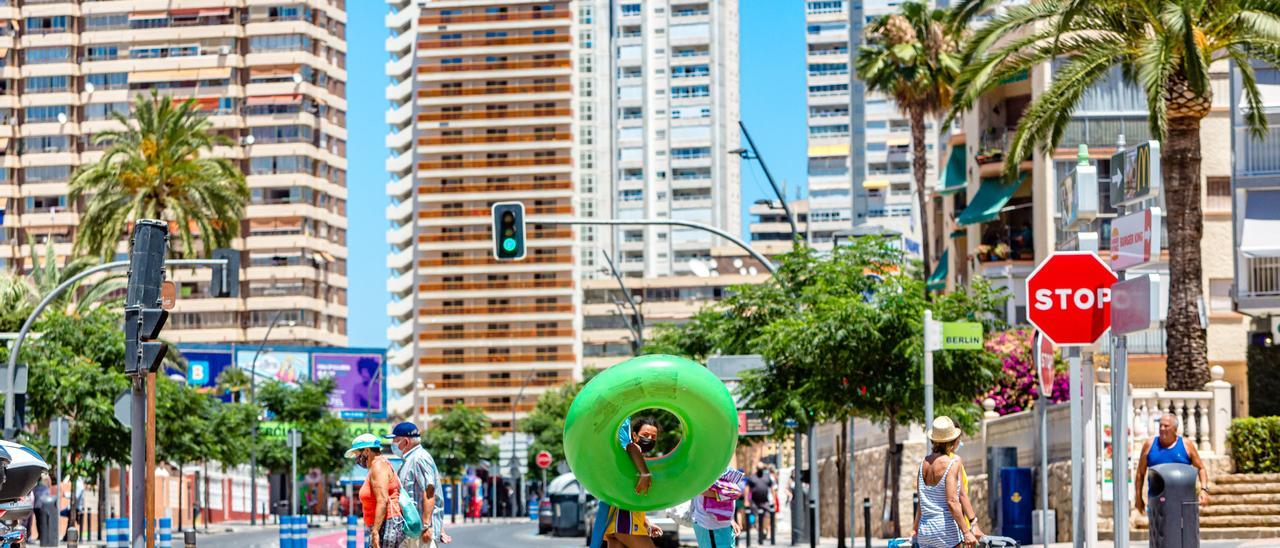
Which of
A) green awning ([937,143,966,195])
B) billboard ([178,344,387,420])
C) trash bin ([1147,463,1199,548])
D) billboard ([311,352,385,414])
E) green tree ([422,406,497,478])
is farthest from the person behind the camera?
billboard ([311,352,385,414])

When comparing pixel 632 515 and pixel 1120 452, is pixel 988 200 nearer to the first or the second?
pixel 632 515

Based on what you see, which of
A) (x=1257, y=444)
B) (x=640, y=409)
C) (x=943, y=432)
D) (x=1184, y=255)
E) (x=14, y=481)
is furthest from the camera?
(x=1184, y=255)

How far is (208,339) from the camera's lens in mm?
126188

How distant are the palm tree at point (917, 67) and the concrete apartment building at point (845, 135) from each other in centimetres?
9647

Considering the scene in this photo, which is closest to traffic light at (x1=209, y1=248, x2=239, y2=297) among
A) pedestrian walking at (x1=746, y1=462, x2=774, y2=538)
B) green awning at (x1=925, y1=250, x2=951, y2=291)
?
pedestrian walking at (x1=746, y1=462, x2=774, y2=538)

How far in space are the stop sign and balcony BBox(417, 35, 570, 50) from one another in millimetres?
131938

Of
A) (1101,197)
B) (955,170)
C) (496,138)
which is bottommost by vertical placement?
(1101,197)

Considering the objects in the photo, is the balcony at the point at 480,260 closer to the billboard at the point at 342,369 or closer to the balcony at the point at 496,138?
the balcony at the point at 496,138

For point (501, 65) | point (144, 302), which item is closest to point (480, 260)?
point (501, 65)

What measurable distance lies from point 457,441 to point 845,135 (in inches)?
2607

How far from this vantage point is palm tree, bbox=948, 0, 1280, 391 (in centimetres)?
2978

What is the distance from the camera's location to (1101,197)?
4497cm

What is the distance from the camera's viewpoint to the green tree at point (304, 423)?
83375 mm

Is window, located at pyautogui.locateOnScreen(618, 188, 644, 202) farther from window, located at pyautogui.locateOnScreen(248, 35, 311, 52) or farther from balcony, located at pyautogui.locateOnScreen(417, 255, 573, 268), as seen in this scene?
window, located at pyautogui.locateOnScreen(248, 35, 311, 52)
